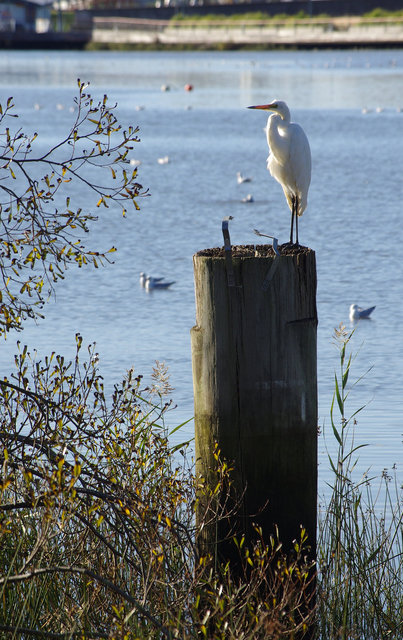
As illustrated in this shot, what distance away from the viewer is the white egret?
244 inches

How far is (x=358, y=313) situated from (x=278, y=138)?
3.23 m

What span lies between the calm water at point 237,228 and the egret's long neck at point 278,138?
1726 mm

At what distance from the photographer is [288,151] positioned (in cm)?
621

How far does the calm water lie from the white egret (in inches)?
61.0

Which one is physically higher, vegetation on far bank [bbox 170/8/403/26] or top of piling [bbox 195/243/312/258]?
vegetation on far bank [bbox 170/8/403/26]

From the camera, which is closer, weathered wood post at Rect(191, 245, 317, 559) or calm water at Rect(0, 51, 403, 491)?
weathered wood post at Rect(191, 245, 317, 559)

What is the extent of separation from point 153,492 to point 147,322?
5586 millimetres

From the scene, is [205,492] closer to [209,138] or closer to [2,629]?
[2,629]

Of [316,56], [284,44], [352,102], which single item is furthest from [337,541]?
[284,44]

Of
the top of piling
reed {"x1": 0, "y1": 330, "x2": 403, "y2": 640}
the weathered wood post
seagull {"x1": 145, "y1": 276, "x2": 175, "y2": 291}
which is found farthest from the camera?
seagull {"x1": 145, "y1": 276, "x2": 175, "y2": 291}

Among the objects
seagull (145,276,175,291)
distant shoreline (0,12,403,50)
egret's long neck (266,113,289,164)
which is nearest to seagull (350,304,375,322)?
seagull (145,276,175,291)

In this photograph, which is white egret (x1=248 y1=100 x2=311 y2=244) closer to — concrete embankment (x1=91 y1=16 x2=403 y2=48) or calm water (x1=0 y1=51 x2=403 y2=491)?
calm water (x1=0 y1=51 x2=403 y2=491)

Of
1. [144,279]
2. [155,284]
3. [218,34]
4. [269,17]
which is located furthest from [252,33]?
[155,284]

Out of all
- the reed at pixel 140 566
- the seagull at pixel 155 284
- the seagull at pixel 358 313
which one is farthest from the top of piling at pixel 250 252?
the seagull at pixel 155 284
